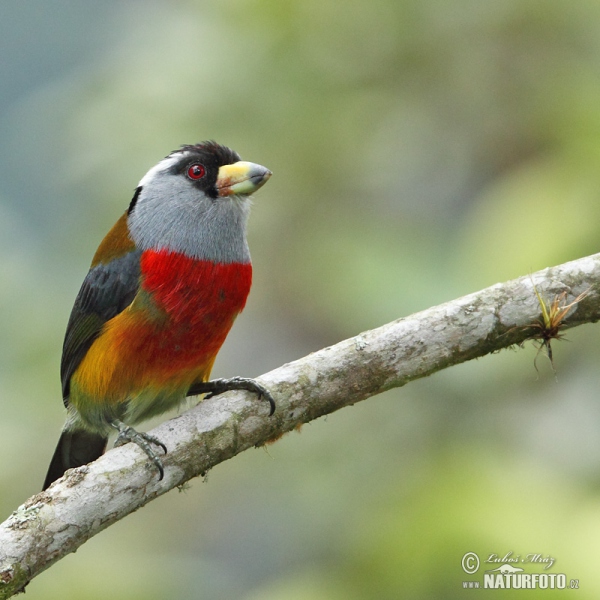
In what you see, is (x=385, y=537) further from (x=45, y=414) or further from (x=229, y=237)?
(x=45, y=414)

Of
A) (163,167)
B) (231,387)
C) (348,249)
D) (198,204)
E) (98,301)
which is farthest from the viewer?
(348,249)

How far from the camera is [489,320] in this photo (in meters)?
2.58

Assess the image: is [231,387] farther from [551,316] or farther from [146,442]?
[551,316]

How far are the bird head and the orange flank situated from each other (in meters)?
0.07

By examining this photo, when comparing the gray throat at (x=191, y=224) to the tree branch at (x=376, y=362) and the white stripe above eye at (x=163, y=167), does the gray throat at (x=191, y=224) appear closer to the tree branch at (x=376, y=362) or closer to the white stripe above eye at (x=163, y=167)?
the white stripe above eye at (x=163, y=167)

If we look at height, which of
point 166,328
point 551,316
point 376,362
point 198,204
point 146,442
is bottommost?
point 146,442

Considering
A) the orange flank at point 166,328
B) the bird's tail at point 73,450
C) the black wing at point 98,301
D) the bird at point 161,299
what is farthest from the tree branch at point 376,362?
the bird's tail at point 73,450

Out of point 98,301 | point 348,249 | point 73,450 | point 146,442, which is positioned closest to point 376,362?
point 146,442

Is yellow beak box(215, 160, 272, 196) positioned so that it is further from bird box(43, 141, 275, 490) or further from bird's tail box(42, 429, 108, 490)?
bird's tail box(42, 429, 108, 490)

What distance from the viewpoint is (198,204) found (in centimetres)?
320

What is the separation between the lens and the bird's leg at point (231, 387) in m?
2.59

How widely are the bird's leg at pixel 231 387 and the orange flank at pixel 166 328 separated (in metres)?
0.09

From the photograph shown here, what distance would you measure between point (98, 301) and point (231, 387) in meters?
0.60

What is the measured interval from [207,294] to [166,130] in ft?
7.16
